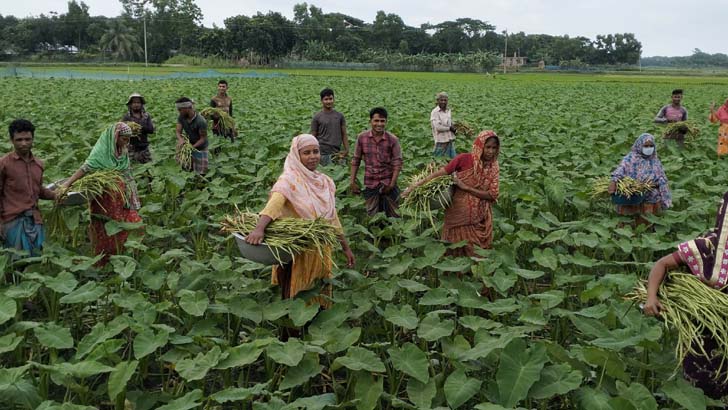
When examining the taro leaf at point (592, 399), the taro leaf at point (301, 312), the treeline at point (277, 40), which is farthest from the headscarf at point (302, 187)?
the treeline at point (277, 40)

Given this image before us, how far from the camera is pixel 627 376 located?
10.3 ft

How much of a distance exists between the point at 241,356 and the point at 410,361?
2.71 ft

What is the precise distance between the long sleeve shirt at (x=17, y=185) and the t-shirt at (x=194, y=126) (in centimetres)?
270

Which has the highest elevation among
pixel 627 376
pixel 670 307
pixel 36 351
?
pixel 670 307

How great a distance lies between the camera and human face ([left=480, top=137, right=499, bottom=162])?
4.68 metres

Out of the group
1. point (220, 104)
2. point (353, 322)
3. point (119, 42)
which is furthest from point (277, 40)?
point (353, 322)

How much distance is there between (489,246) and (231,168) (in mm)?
3890

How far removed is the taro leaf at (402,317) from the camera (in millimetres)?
3648

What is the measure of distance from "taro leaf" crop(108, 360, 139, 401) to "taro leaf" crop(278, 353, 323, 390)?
2.29 feet

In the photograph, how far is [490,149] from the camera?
15.4ft

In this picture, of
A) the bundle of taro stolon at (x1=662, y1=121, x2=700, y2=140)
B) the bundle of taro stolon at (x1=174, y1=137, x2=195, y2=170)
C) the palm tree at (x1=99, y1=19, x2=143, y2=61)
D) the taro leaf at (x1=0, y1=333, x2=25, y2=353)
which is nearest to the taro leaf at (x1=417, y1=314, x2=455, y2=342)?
the taro leaf at (x1=0, y1=333, x2=25, y2=353)

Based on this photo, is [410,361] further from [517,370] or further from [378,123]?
[378,123]

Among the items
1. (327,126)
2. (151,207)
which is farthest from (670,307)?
(327,126)

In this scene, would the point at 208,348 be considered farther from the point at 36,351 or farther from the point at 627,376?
the point at 627,376
